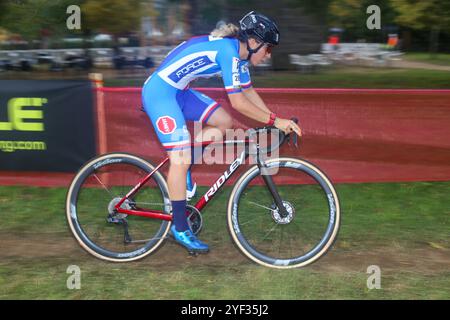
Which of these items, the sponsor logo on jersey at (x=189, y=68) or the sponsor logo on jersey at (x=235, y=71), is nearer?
the sponsor logo on jersey at (x=235, y=71)

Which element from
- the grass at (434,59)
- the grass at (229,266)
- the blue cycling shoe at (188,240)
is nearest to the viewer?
the grass at (229,266)

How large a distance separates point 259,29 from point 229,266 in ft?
6.10

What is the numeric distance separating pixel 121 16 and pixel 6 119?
7956 mm

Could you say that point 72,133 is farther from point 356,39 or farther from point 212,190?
point 356,39

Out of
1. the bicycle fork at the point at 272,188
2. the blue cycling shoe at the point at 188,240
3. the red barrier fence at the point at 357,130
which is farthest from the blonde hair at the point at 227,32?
the red barrier fence at the point at 357,130

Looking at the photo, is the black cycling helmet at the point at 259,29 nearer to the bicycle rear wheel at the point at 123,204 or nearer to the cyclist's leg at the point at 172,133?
the cyclist's leg at the point at 172,133

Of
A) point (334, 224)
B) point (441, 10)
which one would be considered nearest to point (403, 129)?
point (334, 224)

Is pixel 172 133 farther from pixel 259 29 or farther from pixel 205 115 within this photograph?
pixel 259 29

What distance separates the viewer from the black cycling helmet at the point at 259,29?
3938 mm

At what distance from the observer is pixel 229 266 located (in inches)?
168

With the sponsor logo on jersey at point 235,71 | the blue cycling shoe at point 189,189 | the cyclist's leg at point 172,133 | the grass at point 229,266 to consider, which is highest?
the sponsor logo on jersey at point 235,71

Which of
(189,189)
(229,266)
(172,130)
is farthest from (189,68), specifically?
(229,266)

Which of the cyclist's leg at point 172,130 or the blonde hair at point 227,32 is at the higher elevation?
the blonde hair at point 227,32

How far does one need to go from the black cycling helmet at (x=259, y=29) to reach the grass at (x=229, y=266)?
69.6 inches
